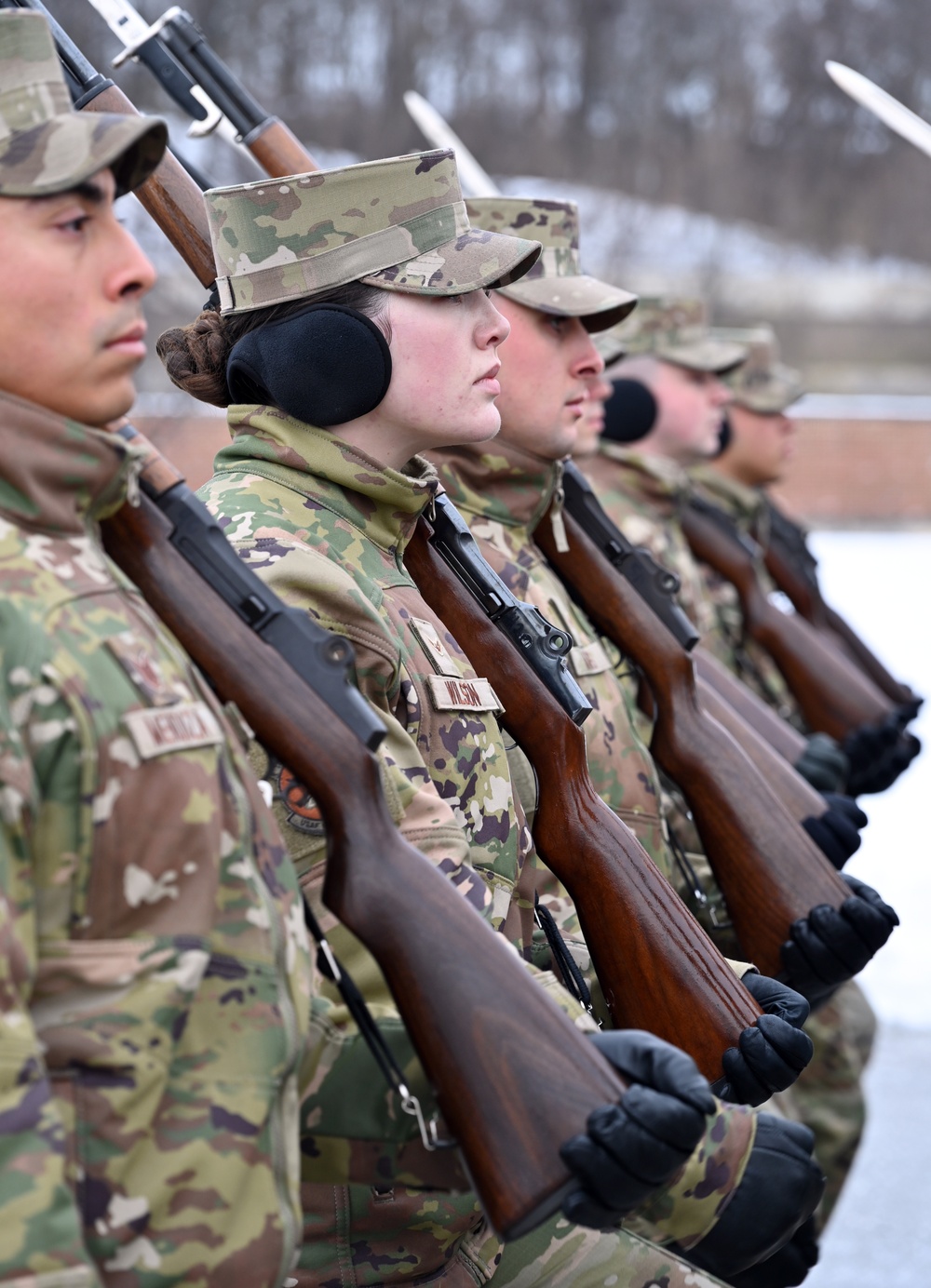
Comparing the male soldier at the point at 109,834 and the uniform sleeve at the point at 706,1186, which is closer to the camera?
the male soldier at the point at 109,834

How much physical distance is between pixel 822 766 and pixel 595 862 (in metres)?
2.42

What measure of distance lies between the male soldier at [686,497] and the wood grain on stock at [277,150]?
1.44 m

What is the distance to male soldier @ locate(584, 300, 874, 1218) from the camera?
14.6ft

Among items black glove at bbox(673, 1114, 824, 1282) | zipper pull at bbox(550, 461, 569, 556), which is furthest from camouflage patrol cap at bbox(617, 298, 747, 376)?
black glove at bbox(673, 1114, 824, 1282)

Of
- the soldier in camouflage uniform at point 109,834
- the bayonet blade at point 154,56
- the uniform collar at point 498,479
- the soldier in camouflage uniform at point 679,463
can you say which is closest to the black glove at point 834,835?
the uniform collar at point 498,479

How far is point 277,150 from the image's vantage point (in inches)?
127

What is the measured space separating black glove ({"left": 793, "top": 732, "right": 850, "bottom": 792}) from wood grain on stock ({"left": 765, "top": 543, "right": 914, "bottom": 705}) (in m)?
1.64

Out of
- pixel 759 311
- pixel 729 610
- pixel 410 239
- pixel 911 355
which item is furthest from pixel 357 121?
pixel 410 239

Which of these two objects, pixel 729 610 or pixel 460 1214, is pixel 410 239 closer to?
pixel 460 1214

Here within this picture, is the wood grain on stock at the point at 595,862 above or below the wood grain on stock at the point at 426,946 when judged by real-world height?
below

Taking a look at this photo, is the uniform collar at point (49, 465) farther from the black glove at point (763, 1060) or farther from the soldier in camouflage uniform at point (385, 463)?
the black glove at point (763, 1060)

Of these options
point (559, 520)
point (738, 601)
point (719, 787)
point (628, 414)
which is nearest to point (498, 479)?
point (559, 520)

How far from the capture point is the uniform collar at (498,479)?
309cm

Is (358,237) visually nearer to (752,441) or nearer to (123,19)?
(123,19)
